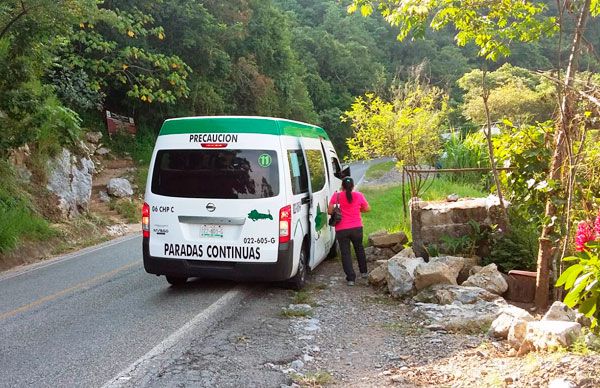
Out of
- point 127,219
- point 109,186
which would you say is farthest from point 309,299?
point 109,186

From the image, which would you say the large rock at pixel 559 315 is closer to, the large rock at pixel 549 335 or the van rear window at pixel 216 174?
the large rock at pixel 549 335

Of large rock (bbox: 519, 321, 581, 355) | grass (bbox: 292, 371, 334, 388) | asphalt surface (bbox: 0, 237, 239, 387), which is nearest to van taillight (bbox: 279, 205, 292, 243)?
asphalt surface (bbox: 0, 237, 239, 387)

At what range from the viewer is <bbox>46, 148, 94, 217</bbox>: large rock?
15.5 m

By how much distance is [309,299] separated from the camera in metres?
7.41

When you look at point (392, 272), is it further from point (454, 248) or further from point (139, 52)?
point (139, 52)

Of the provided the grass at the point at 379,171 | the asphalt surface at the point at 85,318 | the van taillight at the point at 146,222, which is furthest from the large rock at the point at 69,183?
the grass at the point at 379,171

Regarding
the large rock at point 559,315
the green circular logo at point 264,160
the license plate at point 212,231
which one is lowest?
the large rock at point 559,315

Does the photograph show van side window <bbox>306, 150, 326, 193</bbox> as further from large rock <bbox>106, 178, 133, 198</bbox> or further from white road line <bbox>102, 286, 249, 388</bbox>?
large rock <bbox>106, 178, 133, 198</bbox>

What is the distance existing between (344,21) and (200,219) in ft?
245

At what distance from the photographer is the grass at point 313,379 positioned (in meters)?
4.59

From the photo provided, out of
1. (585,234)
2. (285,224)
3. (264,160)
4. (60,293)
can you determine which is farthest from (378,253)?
(60,293)

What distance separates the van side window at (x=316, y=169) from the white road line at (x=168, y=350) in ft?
7.26

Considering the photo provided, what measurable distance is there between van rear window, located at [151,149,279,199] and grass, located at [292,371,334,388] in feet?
9.17

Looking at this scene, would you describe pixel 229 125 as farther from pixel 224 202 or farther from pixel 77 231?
pixel 77 231
